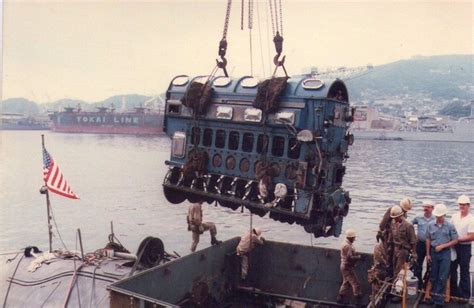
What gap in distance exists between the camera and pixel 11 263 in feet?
54.5

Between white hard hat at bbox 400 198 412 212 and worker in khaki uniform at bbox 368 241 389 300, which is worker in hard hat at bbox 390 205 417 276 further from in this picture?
worker in khaki uniform at bbox 368 241 389 300

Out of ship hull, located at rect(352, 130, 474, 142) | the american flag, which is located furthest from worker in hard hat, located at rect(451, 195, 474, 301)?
ship hull, located at rect(352, 130, 474, 142)

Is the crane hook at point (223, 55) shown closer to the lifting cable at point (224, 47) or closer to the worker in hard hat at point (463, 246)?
the lifting cable at point (224, 47)

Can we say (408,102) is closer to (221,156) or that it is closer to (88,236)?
(88,236)

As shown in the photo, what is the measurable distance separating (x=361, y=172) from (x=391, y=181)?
809 centimetres

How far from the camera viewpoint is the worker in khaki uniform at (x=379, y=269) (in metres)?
10.6

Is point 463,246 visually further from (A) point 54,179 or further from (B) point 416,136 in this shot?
(B) point 416,136

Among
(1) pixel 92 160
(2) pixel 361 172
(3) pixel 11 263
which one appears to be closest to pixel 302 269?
(3) pixel 11 263

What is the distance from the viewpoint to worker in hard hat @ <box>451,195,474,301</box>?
10.0 meters

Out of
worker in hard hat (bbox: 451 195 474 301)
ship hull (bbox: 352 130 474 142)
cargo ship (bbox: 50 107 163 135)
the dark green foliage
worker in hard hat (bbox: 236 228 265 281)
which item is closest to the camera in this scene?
worker in hard hat (bbox: 451 195 474 301)

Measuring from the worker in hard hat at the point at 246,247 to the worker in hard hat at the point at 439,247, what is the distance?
474cm

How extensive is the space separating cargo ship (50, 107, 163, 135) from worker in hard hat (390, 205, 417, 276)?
10982 cm

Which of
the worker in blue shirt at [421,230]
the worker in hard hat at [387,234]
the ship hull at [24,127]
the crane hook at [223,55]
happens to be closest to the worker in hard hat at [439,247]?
the worker in blue shirt at [421,230]

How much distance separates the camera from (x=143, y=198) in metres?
48.5
